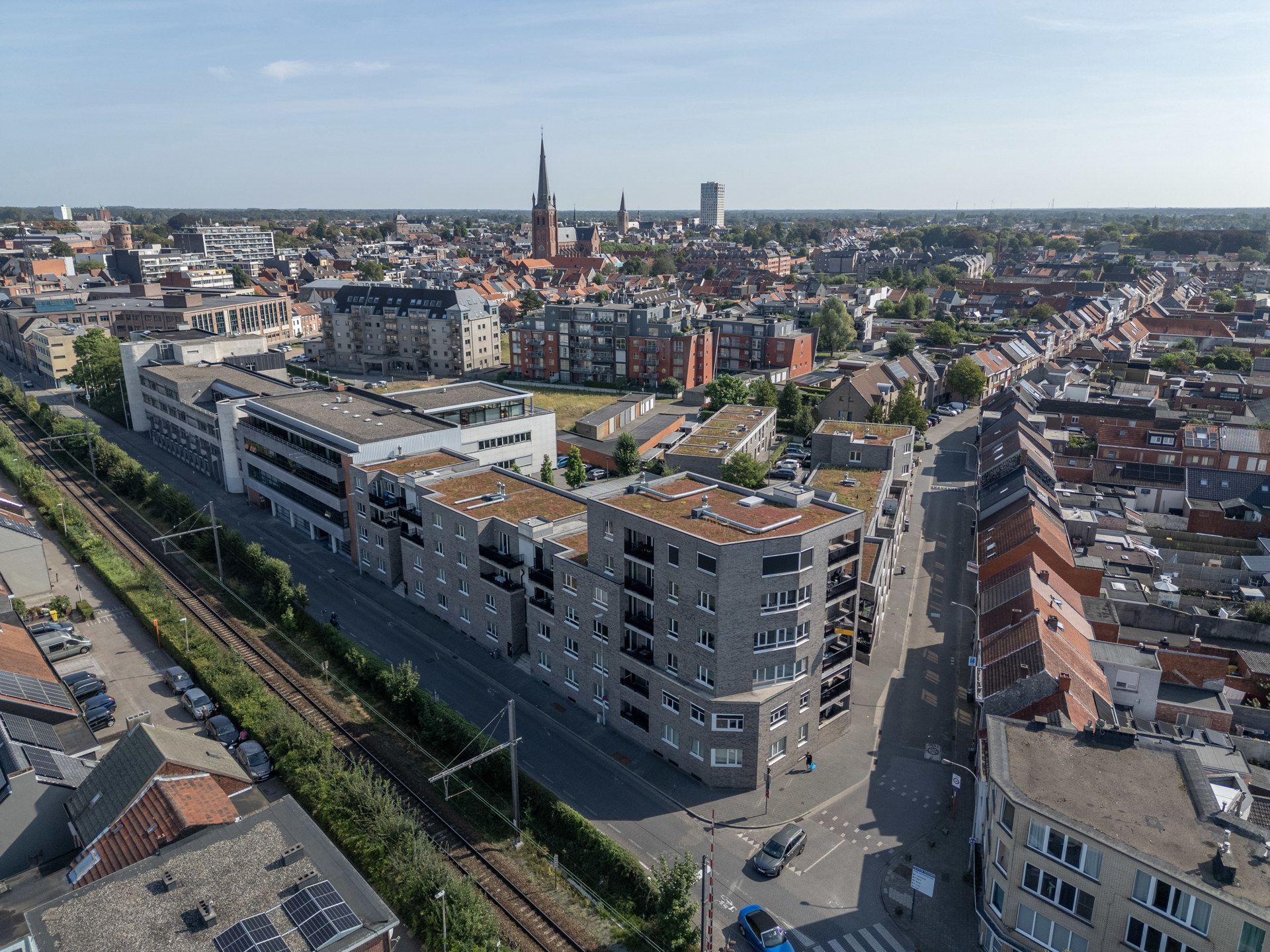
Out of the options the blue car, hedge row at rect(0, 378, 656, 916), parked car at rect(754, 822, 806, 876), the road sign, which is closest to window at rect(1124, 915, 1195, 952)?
the road sign

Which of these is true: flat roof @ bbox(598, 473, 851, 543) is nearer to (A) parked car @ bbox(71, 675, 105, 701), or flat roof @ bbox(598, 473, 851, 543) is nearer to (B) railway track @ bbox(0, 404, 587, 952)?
(B) railway track @ bbox(0, 404, 587, 952)

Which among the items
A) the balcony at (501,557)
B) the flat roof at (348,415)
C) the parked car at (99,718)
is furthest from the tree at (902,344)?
the parked car at (99,718)

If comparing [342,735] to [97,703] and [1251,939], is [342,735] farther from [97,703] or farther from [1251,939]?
[1251,939]

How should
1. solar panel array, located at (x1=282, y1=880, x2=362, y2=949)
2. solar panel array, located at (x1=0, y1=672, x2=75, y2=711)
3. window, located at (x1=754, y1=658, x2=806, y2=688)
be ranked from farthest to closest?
solar panel array, located at (x1=0, y1=672, x2=75, y2=711) < window, located at (x1=754, y1=658, x2=806, y2=688) < solar panel array, located at (x1=282, y1=880, x2=362, y2=949)

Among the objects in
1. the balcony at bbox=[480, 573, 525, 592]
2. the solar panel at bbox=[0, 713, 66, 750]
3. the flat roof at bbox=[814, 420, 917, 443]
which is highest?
the flat roof at bbox=[814, 420, 917, 443]

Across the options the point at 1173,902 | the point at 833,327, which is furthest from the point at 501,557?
the point at 833,327

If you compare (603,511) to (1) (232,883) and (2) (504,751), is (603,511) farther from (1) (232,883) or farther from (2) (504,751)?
(1) (232,883)

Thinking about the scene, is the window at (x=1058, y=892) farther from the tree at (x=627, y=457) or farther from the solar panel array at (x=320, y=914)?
the tree at (x=627, y=457)

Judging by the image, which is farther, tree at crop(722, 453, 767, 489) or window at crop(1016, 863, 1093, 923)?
tree at crop(722, 453, 767, 489)
